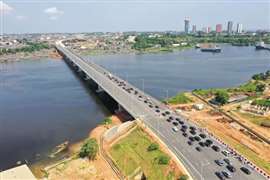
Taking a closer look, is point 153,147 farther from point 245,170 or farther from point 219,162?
point 245,170

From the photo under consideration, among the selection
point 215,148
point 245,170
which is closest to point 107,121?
point 215,148

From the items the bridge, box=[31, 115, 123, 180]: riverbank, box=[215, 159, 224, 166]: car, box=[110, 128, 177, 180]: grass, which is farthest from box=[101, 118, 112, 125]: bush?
box=[215, 159, 224, 166]: car

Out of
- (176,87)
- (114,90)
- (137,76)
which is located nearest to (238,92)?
(176,87)

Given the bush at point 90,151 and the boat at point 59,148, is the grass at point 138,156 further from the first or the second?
the boat at point 59,148

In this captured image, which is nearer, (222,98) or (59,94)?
(222,98)

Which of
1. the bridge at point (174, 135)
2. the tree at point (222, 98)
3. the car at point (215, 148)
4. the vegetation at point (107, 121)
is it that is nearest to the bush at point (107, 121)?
the vegetation at point (107, 121)

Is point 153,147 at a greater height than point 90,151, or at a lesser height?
greater

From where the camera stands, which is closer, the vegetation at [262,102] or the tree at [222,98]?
the vegetation at [262,102]
